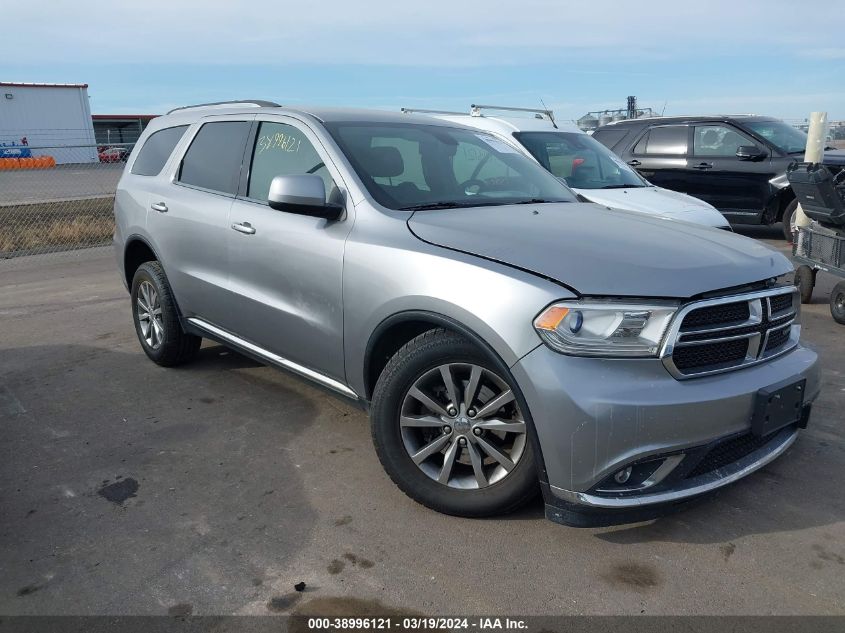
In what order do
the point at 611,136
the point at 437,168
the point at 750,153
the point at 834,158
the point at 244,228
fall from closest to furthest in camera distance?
the point at 437,168 → the point at 244,228 → the point at 834,158 → the point at 750,153 → the point at 611,136

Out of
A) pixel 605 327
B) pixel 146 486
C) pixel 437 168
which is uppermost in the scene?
pixel 437 168

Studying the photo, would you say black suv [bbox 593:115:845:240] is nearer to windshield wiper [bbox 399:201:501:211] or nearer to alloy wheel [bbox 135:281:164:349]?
windshield wiper [bbox 399:201:501:211]

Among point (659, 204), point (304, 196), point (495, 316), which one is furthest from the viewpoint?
point (659, 204)

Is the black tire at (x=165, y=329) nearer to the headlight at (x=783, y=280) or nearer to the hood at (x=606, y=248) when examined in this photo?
the hood at (x=606, y=248)

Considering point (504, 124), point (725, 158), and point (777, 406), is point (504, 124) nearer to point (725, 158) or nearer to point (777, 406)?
point (725, 158)

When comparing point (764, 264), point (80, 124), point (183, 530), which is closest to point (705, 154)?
point (764, 264)

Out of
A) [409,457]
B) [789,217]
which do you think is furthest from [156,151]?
[789,217]

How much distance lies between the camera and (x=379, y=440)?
3.22m

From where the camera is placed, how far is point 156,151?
5309 millimetres

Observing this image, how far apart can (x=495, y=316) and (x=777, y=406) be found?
118cm

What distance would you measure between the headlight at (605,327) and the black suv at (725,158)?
8.52 metres

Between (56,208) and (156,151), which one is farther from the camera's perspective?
(56,208)

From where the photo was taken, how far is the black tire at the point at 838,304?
604 cm

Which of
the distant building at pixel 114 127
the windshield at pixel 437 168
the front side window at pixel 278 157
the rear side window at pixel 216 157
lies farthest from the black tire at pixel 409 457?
the distant building at pixel 114 127
